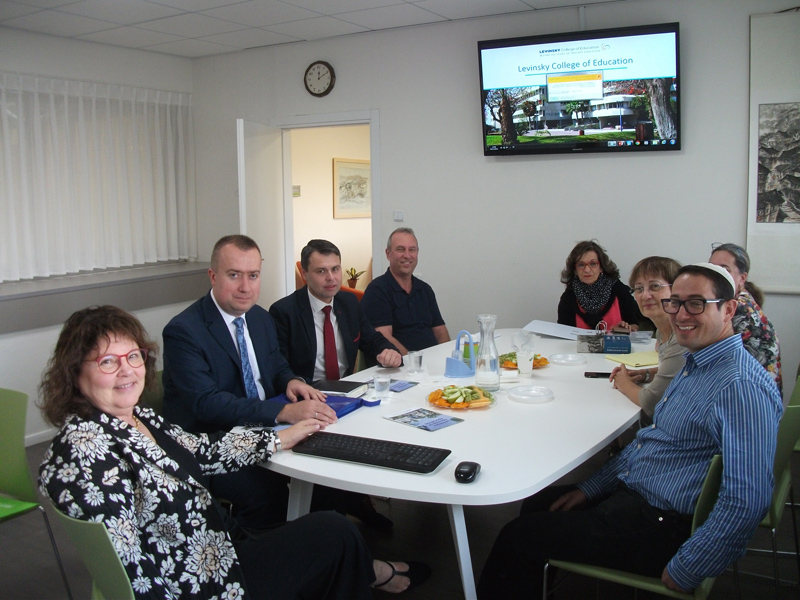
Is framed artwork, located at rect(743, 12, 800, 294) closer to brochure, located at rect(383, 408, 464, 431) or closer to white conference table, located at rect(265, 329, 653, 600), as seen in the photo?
white conference table, located at rect(265, 329, 653, 600)

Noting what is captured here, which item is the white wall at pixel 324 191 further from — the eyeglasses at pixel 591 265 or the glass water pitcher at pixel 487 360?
the glass water pitcher at pixel 487 360

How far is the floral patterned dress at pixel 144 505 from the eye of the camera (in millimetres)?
1531

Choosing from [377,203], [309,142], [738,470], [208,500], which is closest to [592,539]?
[738,470]

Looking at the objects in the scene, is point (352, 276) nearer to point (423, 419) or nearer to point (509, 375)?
point (509, 375)

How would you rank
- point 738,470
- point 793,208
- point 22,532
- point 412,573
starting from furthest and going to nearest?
point 793,208
point 22,532
point 412,573
point 738,470

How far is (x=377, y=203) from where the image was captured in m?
5.64

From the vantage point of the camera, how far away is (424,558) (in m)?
2.88

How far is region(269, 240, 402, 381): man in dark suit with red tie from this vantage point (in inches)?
123

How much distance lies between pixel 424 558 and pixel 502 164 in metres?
3.13

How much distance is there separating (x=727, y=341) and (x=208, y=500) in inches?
57.2

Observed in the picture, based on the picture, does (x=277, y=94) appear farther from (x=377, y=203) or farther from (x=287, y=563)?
(x=287, y=563)

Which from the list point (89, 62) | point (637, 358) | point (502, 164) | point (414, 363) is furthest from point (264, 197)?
point (637, 358)

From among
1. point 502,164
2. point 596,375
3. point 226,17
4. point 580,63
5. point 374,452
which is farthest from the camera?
point 502,164

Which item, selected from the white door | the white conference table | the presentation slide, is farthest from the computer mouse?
the white door
